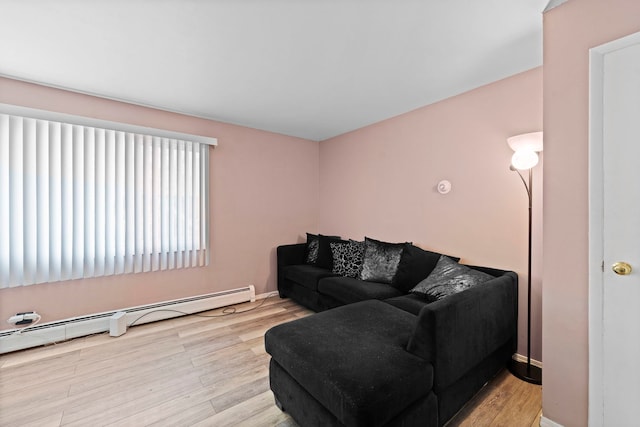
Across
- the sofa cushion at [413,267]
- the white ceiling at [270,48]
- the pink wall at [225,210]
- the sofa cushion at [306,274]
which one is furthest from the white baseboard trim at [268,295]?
the white ceiling at [270,48]

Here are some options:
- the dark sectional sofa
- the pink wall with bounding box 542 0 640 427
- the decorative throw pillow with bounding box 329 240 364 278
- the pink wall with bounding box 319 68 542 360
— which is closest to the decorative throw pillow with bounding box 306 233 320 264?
the decorative throw pillow with bounding box 329 240 364 278

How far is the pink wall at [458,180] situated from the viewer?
7.30 feet

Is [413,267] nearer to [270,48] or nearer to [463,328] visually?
[463,328]

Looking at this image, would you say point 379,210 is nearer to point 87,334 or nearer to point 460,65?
point 460,65

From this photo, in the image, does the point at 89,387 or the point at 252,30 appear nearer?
the point at 252,30

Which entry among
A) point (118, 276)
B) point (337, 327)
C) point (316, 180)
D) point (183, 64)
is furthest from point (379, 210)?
point (118, 276)

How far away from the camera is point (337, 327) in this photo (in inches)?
67.4

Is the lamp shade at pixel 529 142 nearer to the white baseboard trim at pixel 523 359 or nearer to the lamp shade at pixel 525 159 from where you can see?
the lamp shade at pixel 525 159

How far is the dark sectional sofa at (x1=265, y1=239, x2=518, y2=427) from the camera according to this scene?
120 centimetres

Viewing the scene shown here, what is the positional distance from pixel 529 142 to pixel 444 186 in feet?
2.89

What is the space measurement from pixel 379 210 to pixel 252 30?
2.50 metres

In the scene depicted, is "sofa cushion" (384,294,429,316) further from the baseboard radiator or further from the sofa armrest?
the baseboard radiator

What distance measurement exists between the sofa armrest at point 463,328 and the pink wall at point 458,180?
1.49ft

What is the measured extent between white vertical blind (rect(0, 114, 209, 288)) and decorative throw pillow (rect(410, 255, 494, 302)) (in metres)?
2.67
